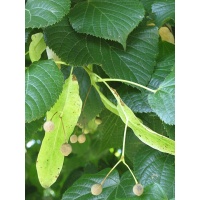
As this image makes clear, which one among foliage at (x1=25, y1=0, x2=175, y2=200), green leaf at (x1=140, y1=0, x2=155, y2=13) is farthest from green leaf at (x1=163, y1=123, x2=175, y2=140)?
green leaf at (x1=140, y1=0, x2=155, y2=13)

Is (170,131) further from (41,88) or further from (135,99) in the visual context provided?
(41,88)

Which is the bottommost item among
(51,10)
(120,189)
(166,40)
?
(120,189)

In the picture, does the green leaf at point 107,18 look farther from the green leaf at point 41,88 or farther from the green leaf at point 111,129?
the green leaf at point 111,129

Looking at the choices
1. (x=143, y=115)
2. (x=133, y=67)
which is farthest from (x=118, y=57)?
(x=143, y=115)
